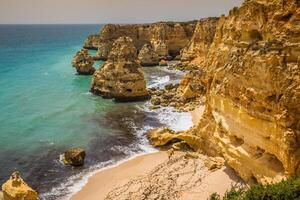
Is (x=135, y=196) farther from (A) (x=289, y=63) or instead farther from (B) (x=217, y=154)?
(A) (x=289, y=63)

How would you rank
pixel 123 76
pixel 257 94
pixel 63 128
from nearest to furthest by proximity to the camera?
pixel 257 94 → pixel 63 128 → pixel 123 76

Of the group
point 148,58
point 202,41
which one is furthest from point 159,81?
point 148,58

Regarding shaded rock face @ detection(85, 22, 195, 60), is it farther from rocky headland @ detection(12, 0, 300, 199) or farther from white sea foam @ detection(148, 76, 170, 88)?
rocky headland @ detection(12, 0, 300, 199)

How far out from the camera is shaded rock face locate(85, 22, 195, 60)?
89438 mm

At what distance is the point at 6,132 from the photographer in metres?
35.0

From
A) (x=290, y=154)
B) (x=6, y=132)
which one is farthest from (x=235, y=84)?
(x=6, y=132)

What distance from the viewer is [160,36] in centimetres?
8962

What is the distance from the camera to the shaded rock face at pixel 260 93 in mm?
16953

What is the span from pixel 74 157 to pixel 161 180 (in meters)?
7.69

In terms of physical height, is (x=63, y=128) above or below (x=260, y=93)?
below

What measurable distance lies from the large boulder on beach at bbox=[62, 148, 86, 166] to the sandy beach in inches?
84.4

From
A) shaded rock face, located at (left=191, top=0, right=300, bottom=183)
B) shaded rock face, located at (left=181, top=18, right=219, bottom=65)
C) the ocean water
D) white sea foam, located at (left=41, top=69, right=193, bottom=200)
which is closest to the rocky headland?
shaded rock face, located at (left=191, top=0, right=300, bottom=183)

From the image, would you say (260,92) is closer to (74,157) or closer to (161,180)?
(161,180)

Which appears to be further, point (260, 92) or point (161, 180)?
point (161, 180)
